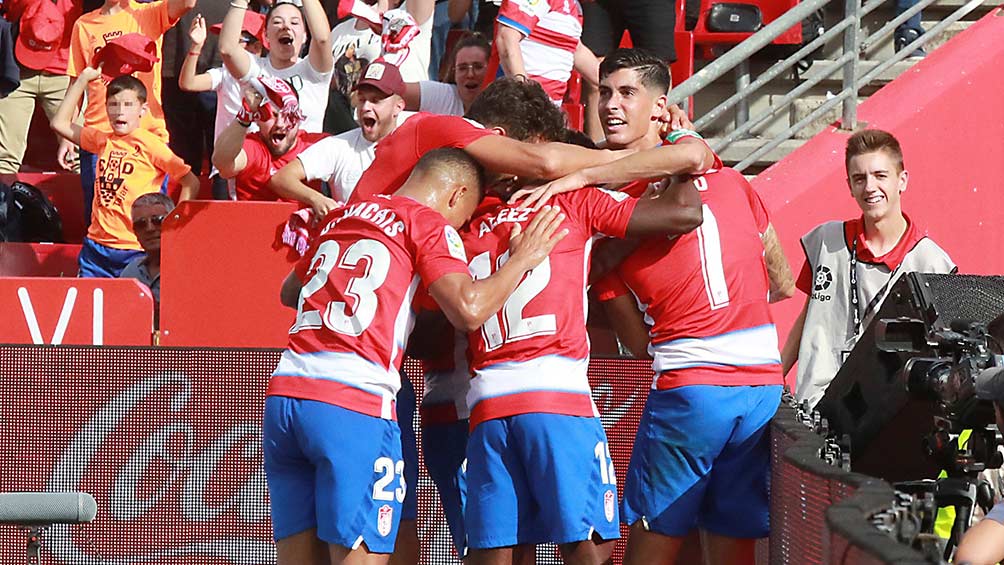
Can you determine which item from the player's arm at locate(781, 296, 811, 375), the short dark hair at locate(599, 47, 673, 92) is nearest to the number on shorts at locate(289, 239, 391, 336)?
the short dark hair at locate(599, 47, 673, 92)

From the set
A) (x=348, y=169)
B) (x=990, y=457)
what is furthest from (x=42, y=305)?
(x=990, y=457)

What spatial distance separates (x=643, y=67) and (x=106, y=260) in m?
4.68

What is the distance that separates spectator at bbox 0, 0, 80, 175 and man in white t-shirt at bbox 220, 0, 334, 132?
7.91ft

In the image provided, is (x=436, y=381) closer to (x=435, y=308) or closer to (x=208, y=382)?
(x=435, y=308)

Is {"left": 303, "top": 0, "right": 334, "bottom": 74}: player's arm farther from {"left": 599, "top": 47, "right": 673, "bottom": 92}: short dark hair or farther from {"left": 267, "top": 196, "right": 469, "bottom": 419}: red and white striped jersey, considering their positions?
{"left": 267, "top": 196, "right": 469, "bottom": 419}: red and white striped jersey

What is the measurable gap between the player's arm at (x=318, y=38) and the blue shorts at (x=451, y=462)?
404cm

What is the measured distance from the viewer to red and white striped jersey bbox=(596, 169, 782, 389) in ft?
17.5

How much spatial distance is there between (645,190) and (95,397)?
8.89 ft

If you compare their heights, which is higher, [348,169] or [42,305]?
[348,169]

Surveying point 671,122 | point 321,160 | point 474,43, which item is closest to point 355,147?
point 321,160

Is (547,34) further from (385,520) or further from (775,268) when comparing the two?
(385,520)

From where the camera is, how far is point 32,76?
1108 cm

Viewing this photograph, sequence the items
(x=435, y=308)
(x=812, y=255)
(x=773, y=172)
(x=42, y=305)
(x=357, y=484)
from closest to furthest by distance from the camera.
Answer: (x=357, y=484) < (x=435, y=308) < (x=812, y=255) < (x=42, y=305) < (x=773, y=172)

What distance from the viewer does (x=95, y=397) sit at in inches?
261
